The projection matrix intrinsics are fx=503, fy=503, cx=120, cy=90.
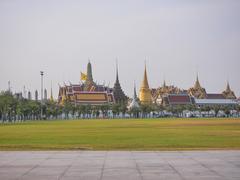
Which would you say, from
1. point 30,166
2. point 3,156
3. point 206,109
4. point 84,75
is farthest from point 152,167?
point 84,75

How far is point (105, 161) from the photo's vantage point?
15.6 metres

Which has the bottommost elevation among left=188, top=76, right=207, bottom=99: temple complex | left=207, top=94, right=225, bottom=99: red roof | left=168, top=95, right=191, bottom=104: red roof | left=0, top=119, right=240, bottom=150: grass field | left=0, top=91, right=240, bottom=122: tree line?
left=0, top=119, right=240, bottom=150: grass field

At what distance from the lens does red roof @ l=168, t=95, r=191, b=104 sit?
552ft

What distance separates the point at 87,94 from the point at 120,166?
135207mm

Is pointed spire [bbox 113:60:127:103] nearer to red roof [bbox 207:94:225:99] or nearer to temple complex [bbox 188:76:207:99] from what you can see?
temple complex [bbox 188:76:207:99]

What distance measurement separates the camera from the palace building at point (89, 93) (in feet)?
486

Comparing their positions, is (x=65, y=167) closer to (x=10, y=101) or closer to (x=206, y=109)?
(x=10, y=101)

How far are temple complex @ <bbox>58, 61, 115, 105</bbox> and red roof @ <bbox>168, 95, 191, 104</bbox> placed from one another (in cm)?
2275

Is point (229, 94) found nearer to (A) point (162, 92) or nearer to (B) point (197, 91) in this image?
(B) point (197, 91)

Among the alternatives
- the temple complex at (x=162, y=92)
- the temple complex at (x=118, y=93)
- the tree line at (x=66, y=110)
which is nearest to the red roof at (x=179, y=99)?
the temple complex at (x=162, y=92)

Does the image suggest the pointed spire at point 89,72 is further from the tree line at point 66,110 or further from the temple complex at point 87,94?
the tree line at point 66,110

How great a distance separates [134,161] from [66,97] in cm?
13466

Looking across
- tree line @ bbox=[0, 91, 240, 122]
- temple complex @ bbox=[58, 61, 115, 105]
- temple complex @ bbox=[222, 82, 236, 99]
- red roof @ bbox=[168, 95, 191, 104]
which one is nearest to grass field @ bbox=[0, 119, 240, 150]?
tree line @ bbox=[0, 91, 240, 122]

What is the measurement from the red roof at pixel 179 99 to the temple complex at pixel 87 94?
22746mm
